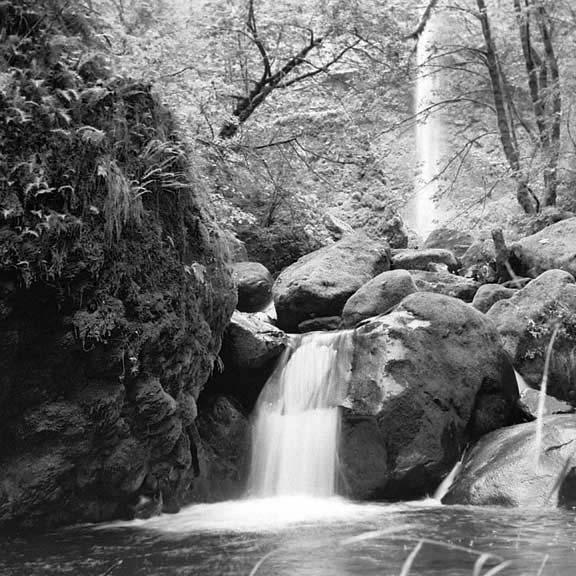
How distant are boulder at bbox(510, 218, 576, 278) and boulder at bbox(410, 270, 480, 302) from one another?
3.30 ft

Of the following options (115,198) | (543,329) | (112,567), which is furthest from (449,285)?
(112,567)

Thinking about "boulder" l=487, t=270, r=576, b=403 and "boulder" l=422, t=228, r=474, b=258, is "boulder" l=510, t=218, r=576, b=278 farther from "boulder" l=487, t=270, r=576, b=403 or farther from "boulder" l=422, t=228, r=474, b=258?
"boulder" l=422, t=228, r=474, b=258

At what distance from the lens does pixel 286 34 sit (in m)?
11.1

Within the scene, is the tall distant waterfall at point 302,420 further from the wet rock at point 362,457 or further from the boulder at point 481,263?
the boulder at point 481,263

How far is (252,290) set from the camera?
1307 centimetres

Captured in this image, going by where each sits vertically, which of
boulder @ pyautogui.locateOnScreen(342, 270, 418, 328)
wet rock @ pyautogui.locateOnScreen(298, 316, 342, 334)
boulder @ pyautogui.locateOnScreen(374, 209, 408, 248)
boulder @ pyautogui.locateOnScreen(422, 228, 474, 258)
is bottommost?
wet rock @ pyautogui.locateOnScreen(298, 316, 342, 334)

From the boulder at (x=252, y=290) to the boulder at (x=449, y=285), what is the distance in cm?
320

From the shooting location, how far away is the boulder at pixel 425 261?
14.6 m

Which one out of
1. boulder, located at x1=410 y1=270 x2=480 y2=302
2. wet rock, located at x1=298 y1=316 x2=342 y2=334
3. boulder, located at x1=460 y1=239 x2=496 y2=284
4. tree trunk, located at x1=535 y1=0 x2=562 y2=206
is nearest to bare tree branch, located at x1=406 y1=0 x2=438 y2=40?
tree trunk, located at x1=535 y1=0 x2=562 y2=206

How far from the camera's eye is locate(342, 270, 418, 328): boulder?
10875mm

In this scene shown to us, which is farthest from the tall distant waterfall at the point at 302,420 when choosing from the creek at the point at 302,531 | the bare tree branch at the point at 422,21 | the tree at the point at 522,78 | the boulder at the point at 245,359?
the bare tree branch at the point at 422,21

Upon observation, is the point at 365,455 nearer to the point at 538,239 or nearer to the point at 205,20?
the point at 538,239

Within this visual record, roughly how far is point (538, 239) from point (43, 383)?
31.2ft

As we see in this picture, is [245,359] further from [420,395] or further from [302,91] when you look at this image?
[302,91]
